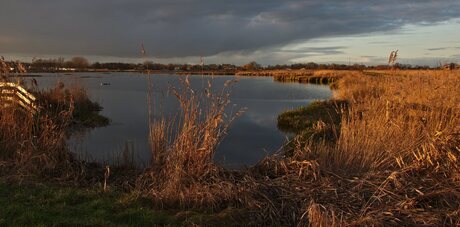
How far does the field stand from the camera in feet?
17.6

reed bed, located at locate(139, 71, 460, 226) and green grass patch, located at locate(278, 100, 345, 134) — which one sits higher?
reed bed, located at locate(139, 71, 460, 226)

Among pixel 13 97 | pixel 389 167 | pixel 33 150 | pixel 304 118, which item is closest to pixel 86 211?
pixel 33 150

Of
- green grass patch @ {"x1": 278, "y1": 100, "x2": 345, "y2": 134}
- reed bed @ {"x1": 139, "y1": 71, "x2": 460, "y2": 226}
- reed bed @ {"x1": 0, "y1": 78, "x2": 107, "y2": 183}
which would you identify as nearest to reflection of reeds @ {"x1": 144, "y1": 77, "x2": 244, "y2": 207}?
reed bed @ {"x1": 139, "y1": 71, "x2": 460, "y2": 226}

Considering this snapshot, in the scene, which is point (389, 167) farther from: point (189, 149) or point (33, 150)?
point (33, 150)

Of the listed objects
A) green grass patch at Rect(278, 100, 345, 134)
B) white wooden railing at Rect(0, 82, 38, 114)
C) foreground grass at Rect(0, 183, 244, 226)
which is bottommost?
green grass patch at Rect(278, 100, 345, 134)

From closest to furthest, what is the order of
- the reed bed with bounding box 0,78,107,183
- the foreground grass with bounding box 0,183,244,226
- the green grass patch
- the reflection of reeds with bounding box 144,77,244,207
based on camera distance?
the foreground grass with bounding box 0,183,244,226 < the reflection of reeds with bounding box 144,77,244,207 < the reed bed with bounding box 0,78,107,183 < the green grass patch

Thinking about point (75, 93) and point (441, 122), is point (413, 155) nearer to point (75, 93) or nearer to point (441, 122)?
point (441, 122)

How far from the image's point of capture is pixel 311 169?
6520mm


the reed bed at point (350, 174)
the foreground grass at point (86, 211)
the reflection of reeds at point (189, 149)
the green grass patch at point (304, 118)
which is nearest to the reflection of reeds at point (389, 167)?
the reed bed at point (350, 174)

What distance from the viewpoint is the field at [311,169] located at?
535cm

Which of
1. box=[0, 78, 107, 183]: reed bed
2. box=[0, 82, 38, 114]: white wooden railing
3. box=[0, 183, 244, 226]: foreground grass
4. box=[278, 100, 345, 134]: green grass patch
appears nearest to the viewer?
box=[0, 183, 244, 226]: foreground grass

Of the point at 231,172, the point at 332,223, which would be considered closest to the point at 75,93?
the point at 231,172

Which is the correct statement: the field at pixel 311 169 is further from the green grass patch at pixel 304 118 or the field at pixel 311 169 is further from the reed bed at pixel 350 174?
the green grass patch at pixel 304 118

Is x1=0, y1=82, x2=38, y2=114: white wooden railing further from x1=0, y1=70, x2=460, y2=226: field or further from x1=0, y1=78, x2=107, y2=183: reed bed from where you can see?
x1=0, y1=70, x2=460, y2=226: field
